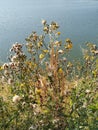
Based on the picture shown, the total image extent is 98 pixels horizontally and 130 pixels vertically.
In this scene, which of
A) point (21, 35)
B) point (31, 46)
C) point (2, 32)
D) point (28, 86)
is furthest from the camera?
point (2, 32)

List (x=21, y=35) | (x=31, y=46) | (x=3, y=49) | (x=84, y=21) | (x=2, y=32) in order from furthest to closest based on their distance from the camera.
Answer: (x=84, y=21) < (x=2, y=32) < (x=21, y=35) < (x=3, y=49) < (x=31, y=46)

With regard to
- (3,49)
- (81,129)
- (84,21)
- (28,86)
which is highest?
(84,21)

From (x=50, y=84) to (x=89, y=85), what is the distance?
95cm

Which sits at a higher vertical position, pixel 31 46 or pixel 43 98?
pixel 31 46

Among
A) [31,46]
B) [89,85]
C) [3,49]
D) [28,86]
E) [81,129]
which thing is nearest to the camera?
[81,129]

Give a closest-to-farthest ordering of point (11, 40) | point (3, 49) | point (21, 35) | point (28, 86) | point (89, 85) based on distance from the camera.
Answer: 1. point (28, 86)
2. point (89, 85)
3. point (3, 49)
4. point (11, 40)
5. point (21, 35)

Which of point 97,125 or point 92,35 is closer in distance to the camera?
point 97,125

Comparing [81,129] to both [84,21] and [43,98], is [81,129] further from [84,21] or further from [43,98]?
[84,21]

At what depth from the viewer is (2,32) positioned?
61.6ft

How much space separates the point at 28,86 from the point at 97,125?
30.0 inches

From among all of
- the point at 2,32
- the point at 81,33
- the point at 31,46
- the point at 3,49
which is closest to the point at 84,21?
the point at 81,33

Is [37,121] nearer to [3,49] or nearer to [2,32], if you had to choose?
[3,49]

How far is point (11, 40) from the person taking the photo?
16297mm

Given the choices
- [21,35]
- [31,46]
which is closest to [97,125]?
[31,46]
